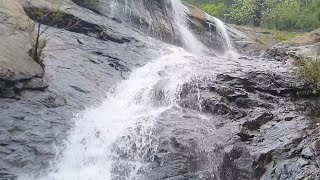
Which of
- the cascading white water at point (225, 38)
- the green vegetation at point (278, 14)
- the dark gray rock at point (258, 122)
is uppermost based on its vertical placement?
the green vegetation at point (278, 14)

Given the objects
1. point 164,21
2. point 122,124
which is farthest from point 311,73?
point 164,21

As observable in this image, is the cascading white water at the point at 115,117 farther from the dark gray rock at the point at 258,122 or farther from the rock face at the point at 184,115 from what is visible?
the dark gray rock at the point at 258,122

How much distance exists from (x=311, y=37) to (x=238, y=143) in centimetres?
1020

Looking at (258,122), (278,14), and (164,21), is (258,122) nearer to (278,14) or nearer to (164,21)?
(164,21)

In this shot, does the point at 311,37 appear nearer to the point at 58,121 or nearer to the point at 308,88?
the point at 308,88

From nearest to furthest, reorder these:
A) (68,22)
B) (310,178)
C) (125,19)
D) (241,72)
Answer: (310,178) < (241,72) < (68,22) < (125,19)

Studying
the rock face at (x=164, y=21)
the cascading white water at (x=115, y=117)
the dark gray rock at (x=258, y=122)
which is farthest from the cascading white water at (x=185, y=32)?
the dark gray rock at (x=258, y=122)

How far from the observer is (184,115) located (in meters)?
9.00

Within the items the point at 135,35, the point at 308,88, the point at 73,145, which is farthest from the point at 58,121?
the point at 135,35

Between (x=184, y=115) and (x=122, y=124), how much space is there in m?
1.42

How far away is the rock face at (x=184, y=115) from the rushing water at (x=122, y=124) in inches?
7.5

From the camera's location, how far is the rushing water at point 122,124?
7574 mm

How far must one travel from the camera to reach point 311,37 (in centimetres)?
1625

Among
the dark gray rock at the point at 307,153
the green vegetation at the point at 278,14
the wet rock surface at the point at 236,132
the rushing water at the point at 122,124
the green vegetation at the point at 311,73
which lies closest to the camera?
the dark gray rock at the point at 307,153
